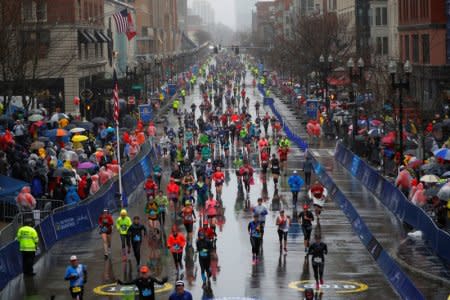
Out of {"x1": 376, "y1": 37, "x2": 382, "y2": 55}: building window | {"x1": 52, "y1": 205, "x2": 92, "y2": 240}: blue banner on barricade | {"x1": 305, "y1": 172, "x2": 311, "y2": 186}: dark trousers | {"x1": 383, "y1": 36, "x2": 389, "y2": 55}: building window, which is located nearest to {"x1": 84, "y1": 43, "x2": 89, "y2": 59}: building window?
{"x1": 376, "y1": 37, "x2": 382, "y2": 55}: building window

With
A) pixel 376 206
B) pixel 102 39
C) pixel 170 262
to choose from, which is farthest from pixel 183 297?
pixel 102 39

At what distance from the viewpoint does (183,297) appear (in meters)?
18.8

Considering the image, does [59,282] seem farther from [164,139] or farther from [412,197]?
[164,139]

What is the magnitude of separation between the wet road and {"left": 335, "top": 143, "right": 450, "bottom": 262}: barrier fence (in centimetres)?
168

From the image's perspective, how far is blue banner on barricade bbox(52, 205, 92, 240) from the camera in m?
31.8

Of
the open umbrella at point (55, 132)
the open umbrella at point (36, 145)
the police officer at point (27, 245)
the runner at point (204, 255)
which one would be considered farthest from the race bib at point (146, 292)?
the open umbrella at point (55, 132)

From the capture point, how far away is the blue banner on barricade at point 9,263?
2511 centimetres

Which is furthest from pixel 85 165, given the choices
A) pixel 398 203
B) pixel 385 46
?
pixel 385 46

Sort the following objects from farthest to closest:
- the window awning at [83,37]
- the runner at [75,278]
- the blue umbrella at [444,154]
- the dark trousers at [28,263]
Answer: the window awning at [83,37] → the blue umbrella at [444,154] → the dark trousers at [28,263] → the runner at [75,278]

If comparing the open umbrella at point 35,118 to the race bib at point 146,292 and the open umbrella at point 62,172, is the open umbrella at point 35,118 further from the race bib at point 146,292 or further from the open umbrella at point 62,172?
the race bib at point 146,292

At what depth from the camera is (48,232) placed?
30547 millimetres

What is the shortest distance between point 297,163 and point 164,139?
7.00m

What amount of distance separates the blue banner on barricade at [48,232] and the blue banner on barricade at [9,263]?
3.17m

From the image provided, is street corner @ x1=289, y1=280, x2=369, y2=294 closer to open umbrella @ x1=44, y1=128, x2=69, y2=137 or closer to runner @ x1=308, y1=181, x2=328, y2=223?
runner @ x1=308, y1=181, x2=328, y2=223
